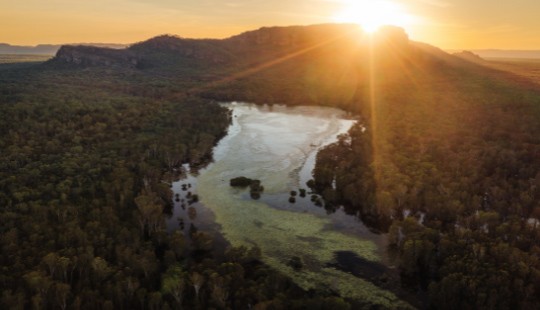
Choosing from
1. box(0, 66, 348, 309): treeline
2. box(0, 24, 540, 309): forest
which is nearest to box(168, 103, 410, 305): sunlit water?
box(0, 24, 540, 309): forest

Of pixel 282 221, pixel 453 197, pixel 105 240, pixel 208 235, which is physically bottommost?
pixel 282 221

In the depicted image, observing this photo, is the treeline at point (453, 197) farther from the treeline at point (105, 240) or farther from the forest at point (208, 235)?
the treeline at point (105, 240)

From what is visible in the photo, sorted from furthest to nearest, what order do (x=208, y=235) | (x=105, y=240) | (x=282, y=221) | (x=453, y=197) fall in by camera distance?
(x=453, y=197) < (x=282, y=221) < (x=208, y=235) < (x=105, y=240)

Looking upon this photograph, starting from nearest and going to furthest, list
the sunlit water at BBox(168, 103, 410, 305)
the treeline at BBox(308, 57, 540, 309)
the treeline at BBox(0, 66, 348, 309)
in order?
the treeline at BBox(0, 66, 348, 309) < the treeline at BBox(308, 57, 540, 309) < the sunlit water at BBox(168, 103, 410, 305)

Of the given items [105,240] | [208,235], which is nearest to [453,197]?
[208,235]

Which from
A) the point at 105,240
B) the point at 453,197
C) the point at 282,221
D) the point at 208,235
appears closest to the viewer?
the point at 105,240

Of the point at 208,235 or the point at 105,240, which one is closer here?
the point at 105,240

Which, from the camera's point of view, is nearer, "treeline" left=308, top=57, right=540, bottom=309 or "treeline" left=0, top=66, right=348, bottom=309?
"treeline" left=0, top=66, right=348, bottom=309

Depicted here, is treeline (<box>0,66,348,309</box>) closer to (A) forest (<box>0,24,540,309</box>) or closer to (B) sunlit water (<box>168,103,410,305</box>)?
(A) forest (<box>0,24,540,309</box>)

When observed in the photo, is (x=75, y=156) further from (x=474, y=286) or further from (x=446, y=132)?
(x=446, y=132)

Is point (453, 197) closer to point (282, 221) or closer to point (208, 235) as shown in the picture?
point (282, 221)
